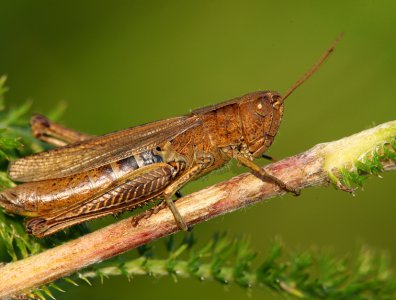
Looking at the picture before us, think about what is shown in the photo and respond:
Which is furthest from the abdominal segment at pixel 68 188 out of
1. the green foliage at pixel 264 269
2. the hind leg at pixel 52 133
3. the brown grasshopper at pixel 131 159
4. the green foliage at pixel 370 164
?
the green foliage at pixel 370 164

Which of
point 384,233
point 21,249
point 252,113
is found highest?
point 252,113

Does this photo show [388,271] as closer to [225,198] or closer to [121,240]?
[225,198]

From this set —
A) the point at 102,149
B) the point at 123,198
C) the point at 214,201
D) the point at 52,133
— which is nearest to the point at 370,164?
the point at 214,201

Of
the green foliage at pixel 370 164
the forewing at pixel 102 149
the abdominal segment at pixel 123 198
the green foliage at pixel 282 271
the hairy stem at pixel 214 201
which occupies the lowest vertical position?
the green foliage at pixel 282 271

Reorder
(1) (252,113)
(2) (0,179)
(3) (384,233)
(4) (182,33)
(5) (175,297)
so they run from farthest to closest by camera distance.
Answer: (4) (182,33) < (3) (384,233) < (5) (175,297) < (1) (252,113) < (2) (0,179)

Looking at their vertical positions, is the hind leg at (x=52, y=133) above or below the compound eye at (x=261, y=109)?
above

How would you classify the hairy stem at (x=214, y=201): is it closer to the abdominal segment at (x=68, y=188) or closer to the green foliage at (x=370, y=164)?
the green foliage at (x=370, y=164)

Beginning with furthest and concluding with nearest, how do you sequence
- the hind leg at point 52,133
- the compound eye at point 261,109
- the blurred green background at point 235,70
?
the blurred green background at point 235,70 < the hind leg at point 52,133 < the compound eye at point 261,109

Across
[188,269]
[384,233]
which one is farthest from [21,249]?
[384,233]
